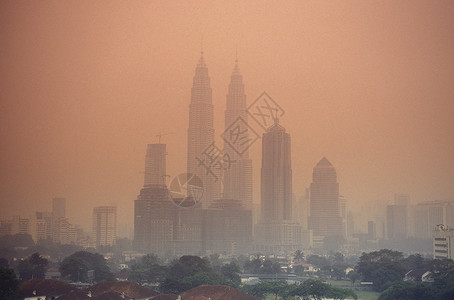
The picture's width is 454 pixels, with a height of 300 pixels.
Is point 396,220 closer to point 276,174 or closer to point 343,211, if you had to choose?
point 343,211

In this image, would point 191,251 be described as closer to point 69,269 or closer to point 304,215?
point 69,269

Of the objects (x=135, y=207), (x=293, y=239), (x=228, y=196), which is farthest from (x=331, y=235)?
(x=135, y=207)

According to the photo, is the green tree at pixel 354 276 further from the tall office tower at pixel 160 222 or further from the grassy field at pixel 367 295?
the tall office tower at pixel 160 222

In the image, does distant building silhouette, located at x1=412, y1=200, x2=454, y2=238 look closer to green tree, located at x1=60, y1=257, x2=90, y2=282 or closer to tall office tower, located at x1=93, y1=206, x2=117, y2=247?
tall office tower, located at x1=93, y1=206, x2=117, y2=247

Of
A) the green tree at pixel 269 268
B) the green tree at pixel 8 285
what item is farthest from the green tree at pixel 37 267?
the green tree at pixel 269 268

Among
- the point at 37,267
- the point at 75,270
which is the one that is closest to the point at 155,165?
the point at 37,267
